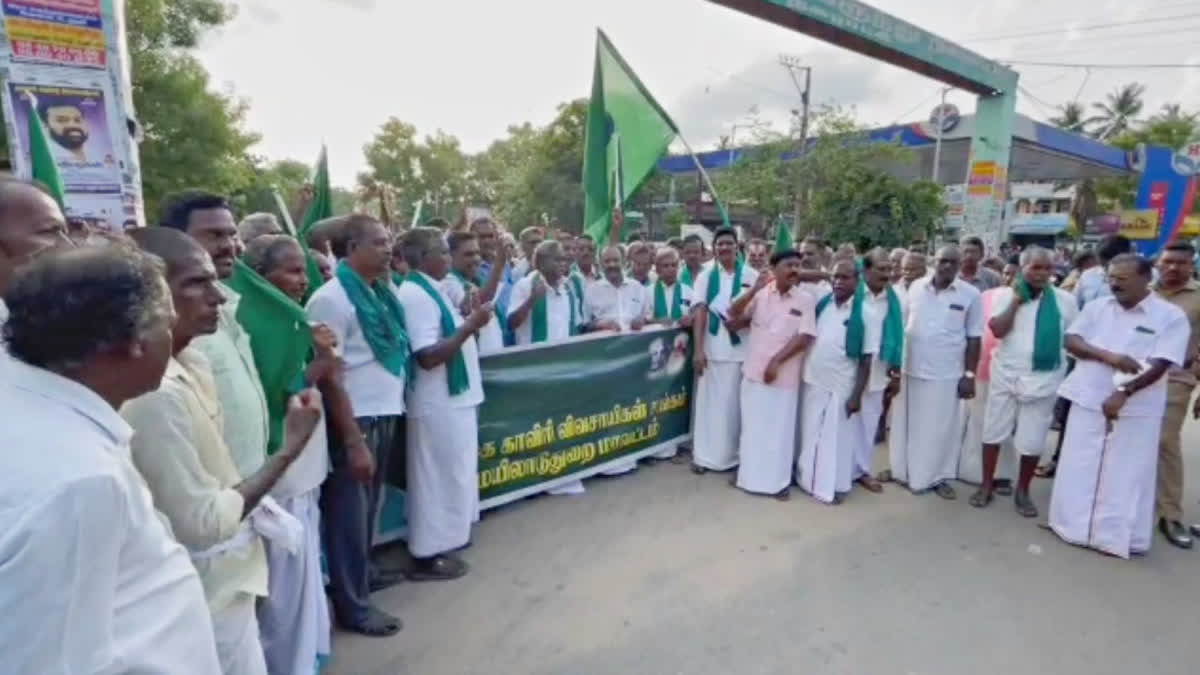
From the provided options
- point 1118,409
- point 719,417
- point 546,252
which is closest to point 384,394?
point 546,252

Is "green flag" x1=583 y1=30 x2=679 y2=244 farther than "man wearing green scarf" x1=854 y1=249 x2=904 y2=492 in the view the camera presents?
Yes

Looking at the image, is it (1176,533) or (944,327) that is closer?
(1176,533)

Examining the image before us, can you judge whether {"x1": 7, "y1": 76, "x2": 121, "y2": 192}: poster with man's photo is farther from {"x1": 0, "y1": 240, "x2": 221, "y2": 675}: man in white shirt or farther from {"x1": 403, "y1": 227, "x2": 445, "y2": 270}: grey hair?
{"x1": 0, "y1": 240, "x2": 221, "y2": 675}: man in white shirt

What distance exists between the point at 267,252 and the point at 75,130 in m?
2.44

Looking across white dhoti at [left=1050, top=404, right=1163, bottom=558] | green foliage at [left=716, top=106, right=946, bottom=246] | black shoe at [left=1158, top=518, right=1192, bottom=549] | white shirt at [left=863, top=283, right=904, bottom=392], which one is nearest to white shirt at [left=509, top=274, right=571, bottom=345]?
white shirt at [left=863, top=283, right=904, bottom=392]

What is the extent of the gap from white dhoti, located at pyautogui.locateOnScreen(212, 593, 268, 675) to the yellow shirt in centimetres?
4

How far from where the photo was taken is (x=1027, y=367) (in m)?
4.65

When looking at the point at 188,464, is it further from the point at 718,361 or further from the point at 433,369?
the point at 718,361

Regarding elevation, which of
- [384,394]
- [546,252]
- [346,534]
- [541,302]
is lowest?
[346,534]

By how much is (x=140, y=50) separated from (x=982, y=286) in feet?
54.7

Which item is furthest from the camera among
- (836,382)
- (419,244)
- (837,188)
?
(837,188)

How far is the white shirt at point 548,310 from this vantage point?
486 cm

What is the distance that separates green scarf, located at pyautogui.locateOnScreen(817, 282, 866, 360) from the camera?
15.2 feet

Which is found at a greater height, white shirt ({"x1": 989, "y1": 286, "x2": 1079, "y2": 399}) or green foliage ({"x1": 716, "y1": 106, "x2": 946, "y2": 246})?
green foliage ({"x1": 716, "y1": 106, "x2": 946, "y2": 246})
